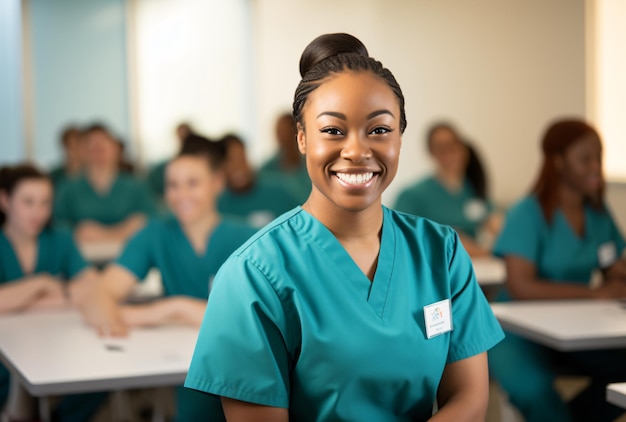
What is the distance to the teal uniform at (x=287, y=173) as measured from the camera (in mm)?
4883

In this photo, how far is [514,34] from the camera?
17.7 ft

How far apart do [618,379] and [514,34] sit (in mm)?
3082

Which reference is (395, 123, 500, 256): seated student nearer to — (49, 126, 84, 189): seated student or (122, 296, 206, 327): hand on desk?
(122, 296, 206, 327): hand on desk

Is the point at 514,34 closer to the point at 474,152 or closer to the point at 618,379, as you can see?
the point at 474,152

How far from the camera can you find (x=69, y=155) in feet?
22.4

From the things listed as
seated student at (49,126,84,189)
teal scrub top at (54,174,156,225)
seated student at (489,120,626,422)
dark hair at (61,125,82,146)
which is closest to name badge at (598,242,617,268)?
seated student at (489,120,626,422)

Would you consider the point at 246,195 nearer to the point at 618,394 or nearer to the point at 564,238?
the point at 564,238

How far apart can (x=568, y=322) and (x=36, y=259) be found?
6.09ft

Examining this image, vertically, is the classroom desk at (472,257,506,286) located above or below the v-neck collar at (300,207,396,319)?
below

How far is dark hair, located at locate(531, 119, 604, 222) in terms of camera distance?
9.73 ft

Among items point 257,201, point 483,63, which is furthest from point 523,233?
point 483,63

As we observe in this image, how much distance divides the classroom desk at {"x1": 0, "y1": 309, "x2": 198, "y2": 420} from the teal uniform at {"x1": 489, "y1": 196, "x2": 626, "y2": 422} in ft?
3.40

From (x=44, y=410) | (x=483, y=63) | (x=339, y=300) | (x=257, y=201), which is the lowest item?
(x=44, y=410)

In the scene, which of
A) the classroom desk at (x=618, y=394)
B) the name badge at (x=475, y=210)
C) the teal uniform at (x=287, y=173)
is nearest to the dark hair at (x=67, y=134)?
the teal uniform at (x=287, y=173)
